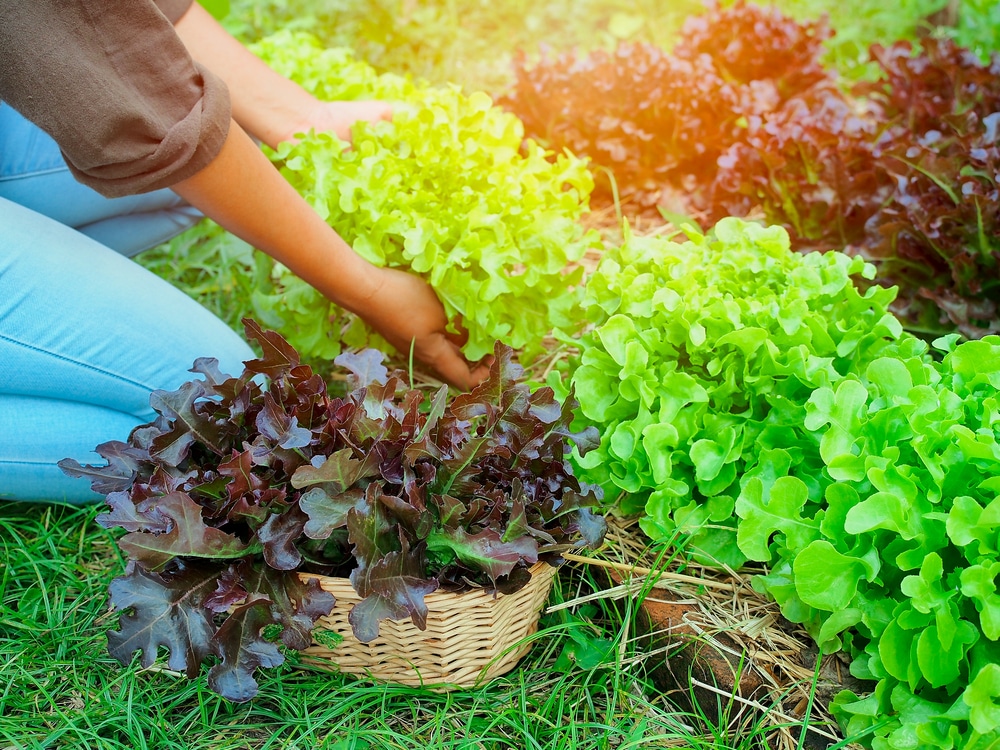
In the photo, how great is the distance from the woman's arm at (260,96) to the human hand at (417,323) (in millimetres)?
567

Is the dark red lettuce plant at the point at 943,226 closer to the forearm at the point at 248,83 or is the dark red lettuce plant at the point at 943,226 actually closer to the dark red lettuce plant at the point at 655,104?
the dark red lettuce plant at the point at 655,104

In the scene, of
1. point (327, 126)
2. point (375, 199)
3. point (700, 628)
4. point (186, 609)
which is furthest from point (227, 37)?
→ point (700, 628)

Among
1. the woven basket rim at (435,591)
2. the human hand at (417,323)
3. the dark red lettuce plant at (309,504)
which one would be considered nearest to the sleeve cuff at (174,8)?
the human hand at (417,323)

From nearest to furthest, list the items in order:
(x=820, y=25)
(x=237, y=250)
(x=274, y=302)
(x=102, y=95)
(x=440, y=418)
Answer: (x=102, y=95) < (x=440, y=418) < (x=274, y=302) < (x=237, y=250) < (x=820, y=25)

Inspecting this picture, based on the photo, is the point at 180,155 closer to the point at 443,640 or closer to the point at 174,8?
the point at 174,8

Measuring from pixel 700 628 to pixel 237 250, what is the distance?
2.06 metres

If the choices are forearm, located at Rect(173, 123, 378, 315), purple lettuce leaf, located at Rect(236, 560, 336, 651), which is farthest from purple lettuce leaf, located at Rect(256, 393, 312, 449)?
forearm, located at Rect(173, 123, 378, 315)

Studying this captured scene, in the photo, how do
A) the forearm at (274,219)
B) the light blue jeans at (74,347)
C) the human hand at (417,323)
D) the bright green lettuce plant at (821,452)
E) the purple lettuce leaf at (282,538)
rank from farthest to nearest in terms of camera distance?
the human hand at (417,323) < the light blue jeans at (74,347) < the forearm at (274,219) < the purple lettuce leaf at (282,538) < the bright green lettuce plant at (821,452)

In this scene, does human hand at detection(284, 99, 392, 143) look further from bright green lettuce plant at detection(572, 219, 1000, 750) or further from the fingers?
bright green lettuce plant at detection(572, 219, 1000, 750)

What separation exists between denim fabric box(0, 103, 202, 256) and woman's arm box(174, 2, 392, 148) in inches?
14.7

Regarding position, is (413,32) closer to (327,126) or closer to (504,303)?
(327,126)

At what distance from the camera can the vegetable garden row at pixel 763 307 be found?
129 centimetres

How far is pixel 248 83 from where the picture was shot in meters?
Answer: 2.24

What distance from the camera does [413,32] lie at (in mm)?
4266
